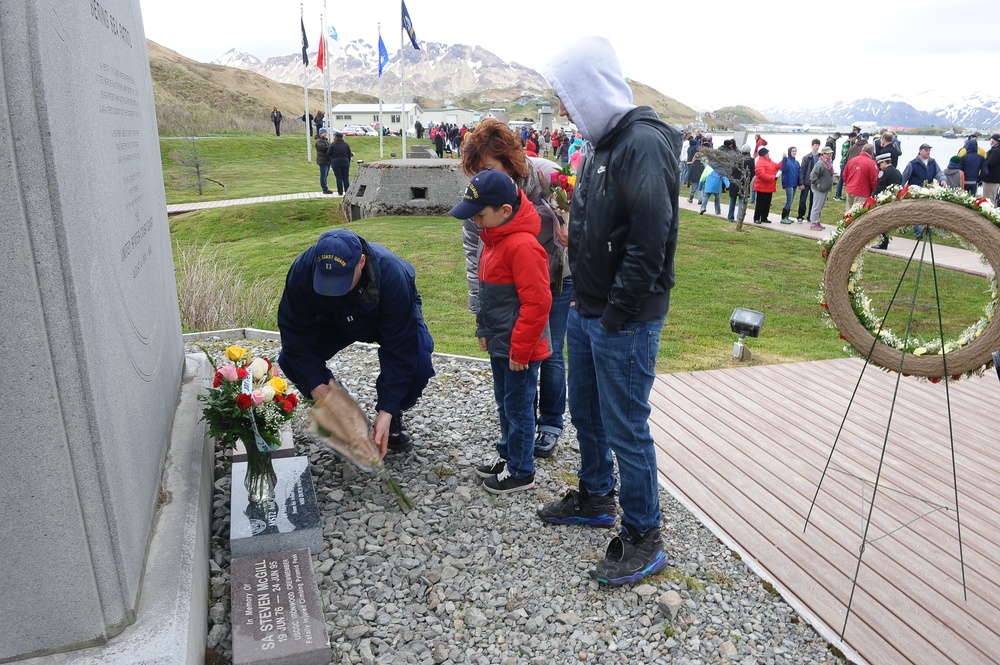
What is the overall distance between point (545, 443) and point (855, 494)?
173cm

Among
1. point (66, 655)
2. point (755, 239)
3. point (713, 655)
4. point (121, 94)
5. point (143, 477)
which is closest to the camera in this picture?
point (66, 655)

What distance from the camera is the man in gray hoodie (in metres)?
2.43

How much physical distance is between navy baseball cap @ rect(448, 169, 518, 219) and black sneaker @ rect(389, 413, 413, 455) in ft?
4.96

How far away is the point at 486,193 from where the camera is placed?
118 inches

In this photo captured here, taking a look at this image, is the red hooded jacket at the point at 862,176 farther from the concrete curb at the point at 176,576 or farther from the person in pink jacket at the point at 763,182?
the concrete curb at the point at 176,576

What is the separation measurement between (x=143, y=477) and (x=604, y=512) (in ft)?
6.67

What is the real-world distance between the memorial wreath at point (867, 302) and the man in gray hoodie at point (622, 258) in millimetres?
1035

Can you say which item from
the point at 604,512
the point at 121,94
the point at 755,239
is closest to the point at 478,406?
the point at 604,512

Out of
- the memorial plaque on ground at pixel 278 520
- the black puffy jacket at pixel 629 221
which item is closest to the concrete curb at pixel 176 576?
the memorial plaque on ground at pixel 278 520

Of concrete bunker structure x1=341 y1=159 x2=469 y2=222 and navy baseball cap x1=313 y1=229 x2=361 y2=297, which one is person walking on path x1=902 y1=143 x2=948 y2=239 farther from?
navy baseball cap x1=313 y1=229 x2=361 y2=297

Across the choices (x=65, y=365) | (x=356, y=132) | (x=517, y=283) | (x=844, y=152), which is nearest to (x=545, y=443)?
(x=517, y=283)

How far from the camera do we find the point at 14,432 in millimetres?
1805

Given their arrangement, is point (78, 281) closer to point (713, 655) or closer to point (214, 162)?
point (713, 655)

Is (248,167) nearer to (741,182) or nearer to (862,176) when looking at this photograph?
(741,182)
